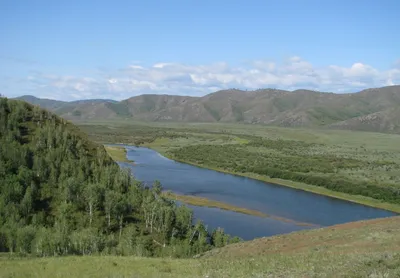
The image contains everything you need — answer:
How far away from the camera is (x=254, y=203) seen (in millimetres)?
115125

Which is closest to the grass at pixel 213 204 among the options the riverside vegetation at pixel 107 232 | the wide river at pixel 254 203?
the wide river at pixel 254 203

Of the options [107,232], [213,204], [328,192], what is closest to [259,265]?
[107,232]

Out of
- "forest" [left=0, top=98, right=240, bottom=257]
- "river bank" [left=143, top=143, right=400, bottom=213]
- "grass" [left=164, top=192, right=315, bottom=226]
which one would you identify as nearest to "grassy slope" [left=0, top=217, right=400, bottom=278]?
"forest" [left=0, top=98, right=240, bottom=257]

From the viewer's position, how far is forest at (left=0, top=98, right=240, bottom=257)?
201ft

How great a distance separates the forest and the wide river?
14.6 metres

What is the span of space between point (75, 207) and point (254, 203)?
52.2 m

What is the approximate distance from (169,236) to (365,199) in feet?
232

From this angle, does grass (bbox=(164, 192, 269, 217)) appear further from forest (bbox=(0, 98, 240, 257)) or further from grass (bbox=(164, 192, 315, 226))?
forest (bbox=(0, 98, 240, 257))

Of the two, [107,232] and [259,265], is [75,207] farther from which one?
[259,265]

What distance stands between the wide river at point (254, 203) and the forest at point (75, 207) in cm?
1457

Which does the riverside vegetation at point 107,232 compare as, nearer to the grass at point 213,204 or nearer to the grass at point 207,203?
the grass at point 207,203

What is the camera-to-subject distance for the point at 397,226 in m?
45.1

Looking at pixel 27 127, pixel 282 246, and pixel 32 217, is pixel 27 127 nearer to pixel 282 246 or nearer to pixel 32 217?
pixel 32 217

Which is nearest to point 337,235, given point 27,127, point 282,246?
point 282,246
